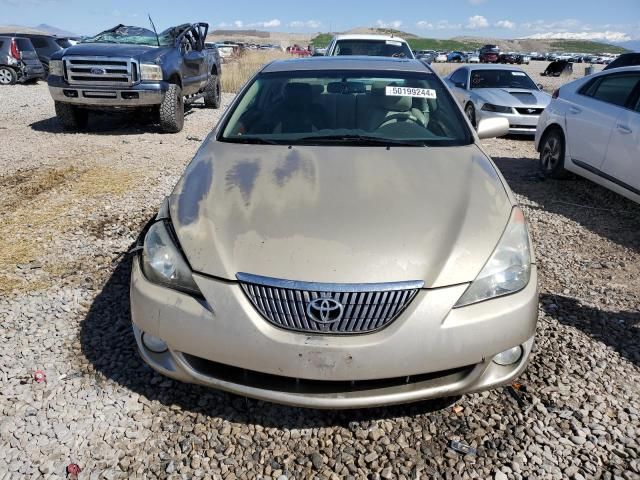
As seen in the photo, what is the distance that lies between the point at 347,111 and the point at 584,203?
11.7 feet

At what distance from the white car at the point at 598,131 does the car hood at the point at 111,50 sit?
6176mm

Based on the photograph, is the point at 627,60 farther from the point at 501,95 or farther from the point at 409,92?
the point at 409,92

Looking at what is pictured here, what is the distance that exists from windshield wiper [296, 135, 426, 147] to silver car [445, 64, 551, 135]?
586 cm

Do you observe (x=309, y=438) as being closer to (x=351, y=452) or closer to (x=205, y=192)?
(x=351, y=452)

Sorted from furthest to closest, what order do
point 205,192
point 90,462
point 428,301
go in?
point 205,192 < point 90,462 < point 428,301

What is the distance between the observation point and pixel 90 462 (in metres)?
2.09

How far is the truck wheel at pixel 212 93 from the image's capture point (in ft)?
38.2

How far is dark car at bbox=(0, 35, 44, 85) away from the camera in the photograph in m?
16.1

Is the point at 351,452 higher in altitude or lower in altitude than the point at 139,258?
lower

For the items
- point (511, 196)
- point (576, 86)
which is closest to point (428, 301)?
point (511, 196)

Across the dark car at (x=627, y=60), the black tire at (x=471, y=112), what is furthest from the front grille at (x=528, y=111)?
the dark car at (x=627, y=60)

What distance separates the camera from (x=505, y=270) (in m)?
2.16

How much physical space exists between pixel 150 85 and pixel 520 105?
633 cm

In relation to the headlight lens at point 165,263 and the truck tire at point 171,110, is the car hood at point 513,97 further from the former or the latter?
the headlight lens at point 165,263
